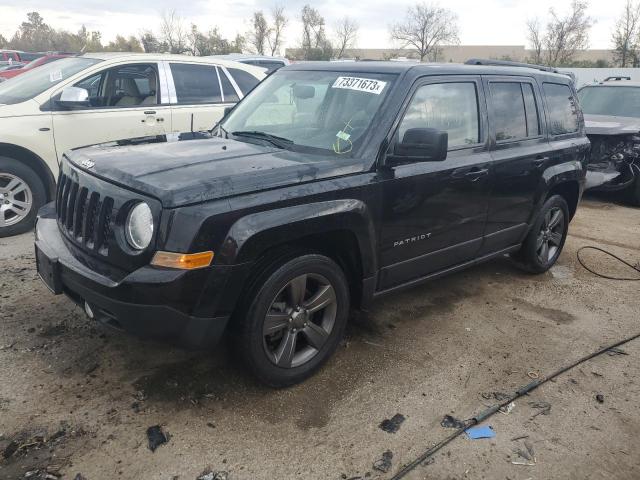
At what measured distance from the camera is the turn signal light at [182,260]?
8.19ft

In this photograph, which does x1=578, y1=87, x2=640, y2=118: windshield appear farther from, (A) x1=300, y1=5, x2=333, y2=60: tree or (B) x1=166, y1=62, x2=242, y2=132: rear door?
(A) x1=300, y1=5, x2=333, y2=60: tree

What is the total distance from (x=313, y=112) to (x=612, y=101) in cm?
798

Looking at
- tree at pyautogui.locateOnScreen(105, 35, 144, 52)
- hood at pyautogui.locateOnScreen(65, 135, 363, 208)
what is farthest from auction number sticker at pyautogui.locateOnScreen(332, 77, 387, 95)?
tree at pyautogui.locateOnScreen(105, 35, 144, 52)

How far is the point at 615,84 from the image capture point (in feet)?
31.9

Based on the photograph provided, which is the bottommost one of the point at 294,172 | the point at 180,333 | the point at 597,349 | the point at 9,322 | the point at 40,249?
the point at 597,349

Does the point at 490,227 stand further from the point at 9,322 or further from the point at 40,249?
the point at 9,322

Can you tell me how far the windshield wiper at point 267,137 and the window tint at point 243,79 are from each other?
11.4 ft

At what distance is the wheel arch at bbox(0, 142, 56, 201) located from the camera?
5324mm

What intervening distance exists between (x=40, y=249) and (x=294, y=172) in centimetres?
154

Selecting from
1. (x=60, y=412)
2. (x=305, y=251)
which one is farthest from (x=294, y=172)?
(x=60, y=412)

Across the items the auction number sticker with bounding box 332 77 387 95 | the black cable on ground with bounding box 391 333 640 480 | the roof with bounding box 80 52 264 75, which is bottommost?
the black cable on ground with bounding box 391 333 640 480

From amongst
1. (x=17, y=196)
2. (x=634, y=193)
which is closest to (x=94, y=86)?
(x=17, y=196)

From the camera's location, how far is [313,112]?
3645 mm

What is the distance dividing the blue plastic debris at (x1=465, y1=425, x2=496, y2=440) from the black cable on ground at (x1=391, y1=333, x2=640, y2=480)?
0.03 m
